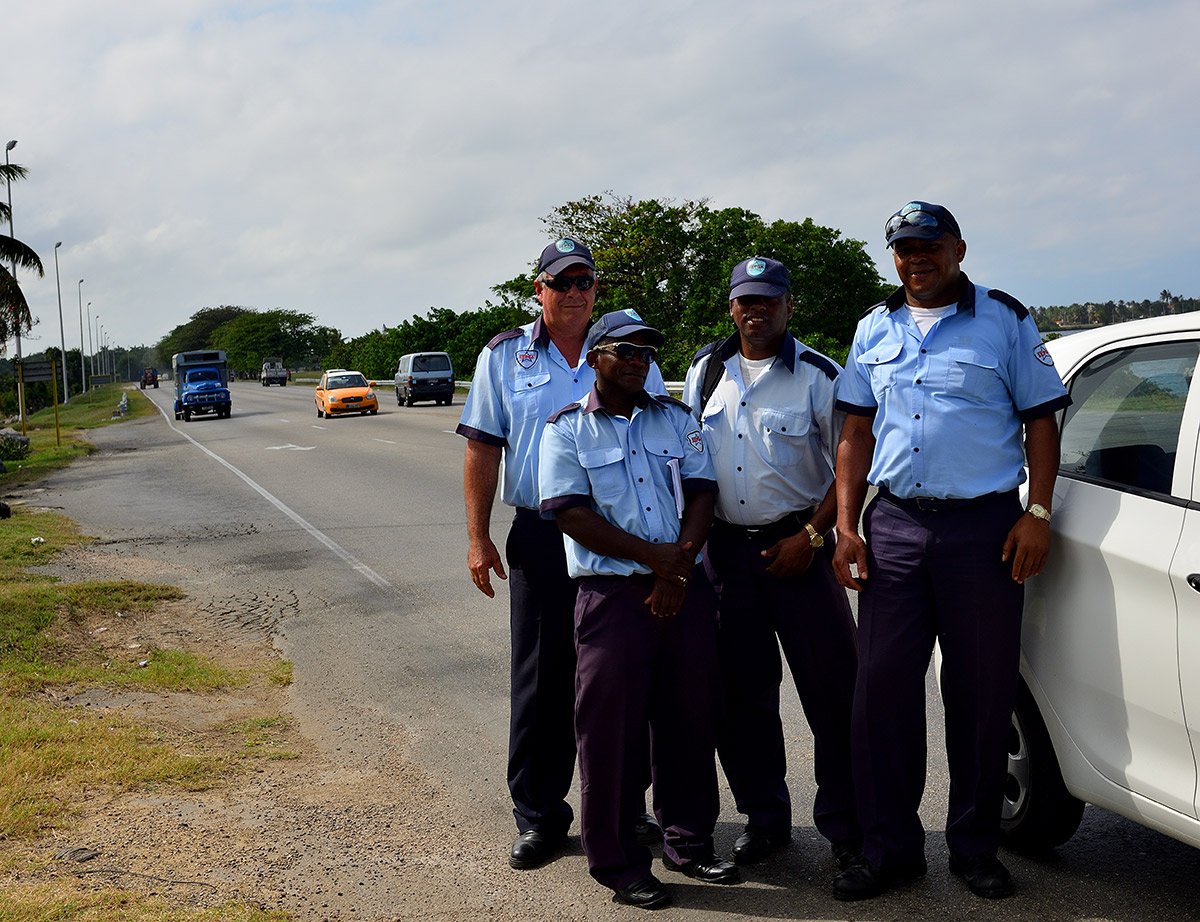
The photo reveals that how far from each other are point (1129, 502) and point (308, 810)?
3183 mm

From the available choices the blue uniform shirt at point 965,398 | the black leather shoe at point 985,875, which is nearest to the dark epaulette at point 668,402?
the blue uniform shirt at point 965,398

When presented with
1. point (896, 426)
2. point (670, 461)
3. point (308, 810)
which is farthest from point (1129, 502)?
point (308, 810)

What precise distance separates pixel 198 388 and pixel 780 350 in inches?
1588

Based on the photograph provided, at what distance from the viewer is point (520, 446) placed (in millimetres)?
4430

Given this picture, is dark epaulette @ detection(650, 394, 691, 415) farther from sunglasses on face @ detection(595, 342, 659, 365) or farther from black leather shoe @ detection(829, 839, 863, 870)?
black leather shoe @ detection(829, 839, 863, 870)

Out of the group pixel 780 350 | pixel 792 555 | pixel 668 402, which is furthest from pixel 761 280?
pixel 792 555

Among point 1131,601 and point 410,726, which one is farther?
point 410,726

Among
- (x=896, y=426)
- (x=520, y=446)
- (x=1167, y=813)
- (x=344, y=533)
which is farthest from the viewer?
(x=344, y=533)

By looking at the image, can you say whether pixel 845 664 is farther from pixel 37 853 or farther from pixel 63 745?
pixel 63 745

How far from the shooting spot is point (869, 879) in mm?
3811

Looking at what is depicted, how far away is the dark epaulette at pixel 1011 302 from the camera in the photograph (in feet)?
12.5

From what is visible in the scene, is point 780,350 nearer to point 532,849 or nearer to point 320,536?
point 532,849

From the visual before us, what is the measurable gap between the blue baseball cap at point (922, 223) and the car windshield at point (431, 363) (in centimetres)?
3781

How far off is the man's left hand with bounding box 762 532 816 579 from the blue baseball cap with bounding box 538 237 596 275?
1.17m
